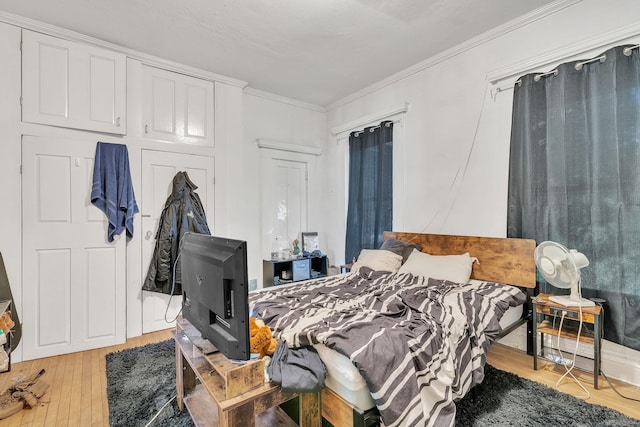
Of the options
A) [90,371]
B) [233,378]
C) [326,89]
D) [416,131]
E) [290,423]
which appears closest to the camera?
[233,378]

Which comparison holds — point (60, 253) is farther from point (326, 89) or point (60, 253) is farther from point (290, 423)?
point (326, 89)

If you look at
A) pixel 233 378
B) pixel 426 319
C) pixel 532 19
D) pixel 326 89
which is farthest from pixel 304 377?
pixel 326 89

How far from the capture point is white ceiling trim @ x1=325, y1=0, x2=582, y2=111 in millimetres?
2350

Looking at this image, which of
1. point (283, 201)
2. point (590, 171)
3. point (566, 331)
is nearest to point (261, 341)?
point (566, 331)

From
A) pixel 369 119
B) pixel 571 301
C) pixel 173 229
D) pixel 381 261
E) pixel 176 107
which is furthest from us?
pixel 369 119

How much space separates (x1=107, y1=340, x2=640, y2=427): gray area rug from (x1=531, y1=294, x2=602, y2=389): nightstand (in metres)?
0.31

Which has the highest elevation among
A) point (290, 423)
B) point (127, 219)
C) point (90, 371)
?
point (127, 219)

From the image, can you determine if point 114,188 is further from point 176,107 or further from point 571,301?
point 571,301

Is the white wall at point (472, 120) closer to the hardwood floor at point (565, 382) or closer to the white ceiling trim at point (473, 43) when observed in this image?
the white ceiling trim at point (473, 43)

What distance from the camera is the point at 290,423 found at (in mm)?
1486

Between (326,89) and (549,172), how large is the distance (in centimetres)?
263

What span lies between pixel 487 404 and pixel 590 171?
170 cm

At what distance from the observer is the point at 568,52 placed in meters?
2.26

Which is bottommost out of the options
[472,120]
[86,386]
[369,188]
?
[86,386]
